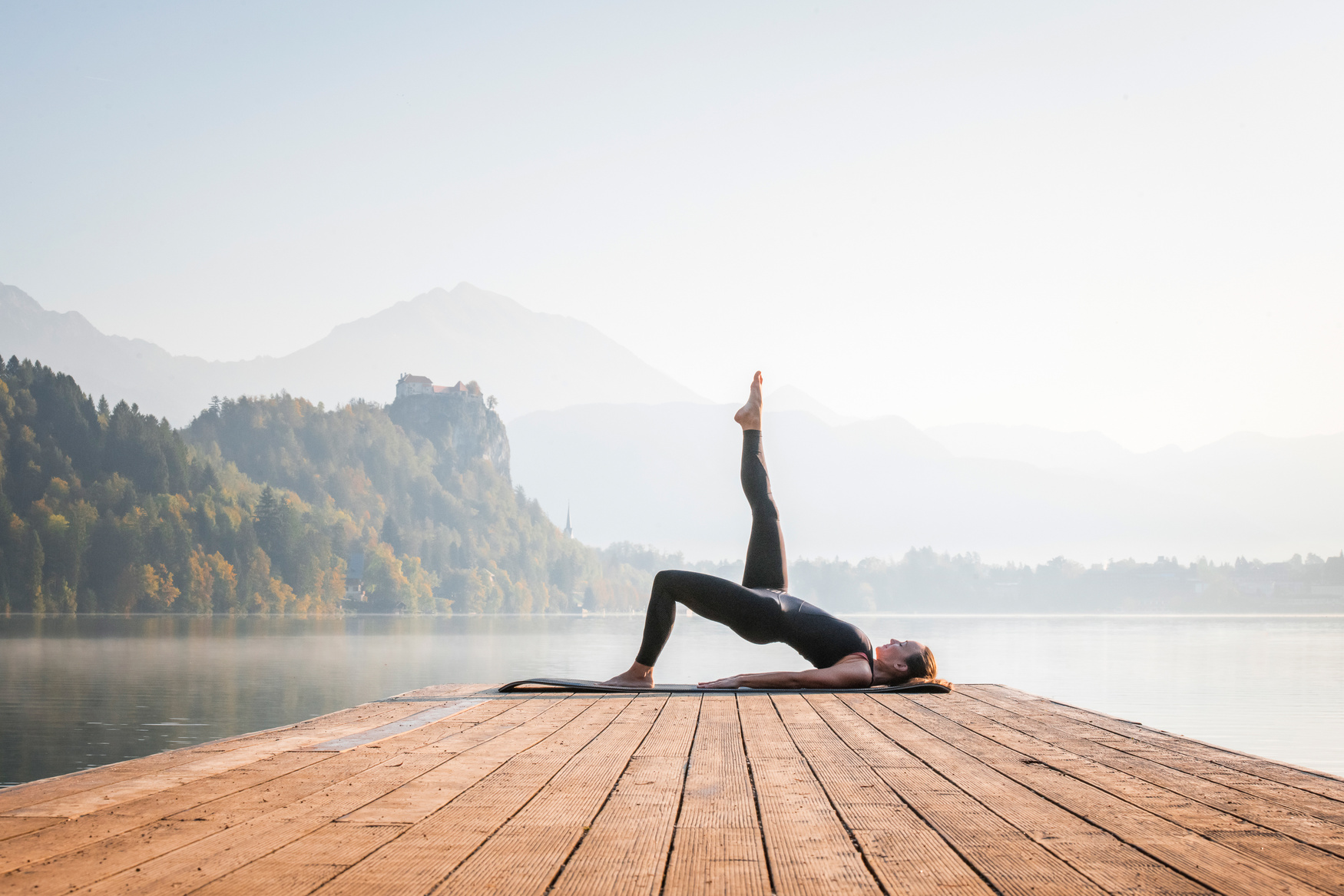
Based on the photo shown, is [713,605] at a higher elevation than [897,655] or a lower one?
higher

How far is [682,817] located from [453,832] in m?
0.58

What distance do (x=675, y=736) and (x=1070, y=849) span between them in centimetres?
238

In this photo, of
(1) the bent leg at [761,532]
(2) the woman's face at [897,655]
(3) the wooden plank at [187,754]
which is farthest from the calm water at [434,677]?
(1) the bent leg at [761,532]

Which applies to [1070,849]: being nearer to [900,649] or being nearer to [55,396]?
[900,649]

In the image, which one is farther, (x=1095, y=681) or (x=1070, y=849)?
(x=1095, y=681)

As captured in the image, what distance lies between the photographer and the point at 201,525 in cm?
9200

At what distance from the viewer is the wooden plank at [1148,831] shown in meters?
2.18

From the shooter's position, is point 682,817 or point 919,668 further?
point 919,668

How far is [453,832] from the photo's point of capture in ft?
8.67

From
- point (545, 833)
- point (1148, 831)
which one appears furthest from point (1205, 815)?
point (545, 833)

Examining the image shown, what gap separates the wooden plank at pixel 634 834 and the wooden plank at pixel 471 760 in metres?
0.48

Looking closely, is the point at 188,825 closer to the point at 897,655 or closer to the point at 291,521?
the point at 897,655

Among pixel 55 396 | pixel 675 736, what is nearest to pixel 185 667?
pixel 675 736

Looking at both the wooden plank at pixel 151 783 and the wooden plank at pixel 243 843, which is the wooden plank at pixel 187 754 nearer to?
the wooden plank at pixel 151 783
